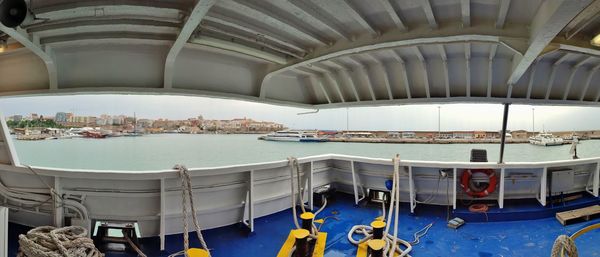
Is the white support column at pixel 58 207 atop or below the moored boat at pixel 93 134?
below

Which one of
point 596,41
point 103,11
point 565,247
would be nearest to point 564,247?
point 565,247

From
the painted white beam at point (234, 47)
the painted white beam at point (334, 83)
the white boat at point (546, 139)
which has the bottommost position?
the white boat at point (546, 139)

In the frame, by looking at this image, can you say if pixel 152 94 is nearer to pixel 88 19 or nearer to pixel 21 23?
pixel 88 19

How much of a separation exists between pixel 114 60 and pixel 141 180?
1.47m

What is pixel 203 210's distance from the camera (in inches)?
129

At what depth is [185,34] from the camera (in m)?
→ 2.17

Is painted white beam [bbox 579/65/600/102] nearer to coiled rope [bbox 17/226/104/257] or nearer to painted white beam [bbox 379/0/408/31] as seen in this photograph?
painted white beam [bbox 379/0/408/31]

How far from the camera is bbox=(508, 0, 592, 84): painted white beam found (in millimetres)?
1550

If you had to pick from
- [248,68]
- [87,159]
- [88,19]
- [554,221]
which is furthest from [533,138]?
[87,159]

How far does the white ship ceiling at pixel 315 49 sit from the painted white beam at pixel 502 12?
1 centimetres

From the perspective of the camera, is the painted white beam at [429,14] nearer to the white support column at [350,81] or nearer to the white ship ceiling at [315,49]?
the white ship ceiling at [315,49]

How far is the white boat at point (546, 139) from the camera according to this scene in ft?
34.4

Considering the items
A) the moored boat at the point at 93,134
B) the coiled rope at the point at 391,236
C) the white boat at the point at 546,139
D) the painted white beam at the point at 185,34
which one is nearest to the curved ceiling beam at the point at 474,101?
the coiled rope at the point at 391,236

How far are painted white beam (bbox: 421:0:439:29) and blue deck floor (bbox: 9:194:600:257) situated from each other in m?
2.50
